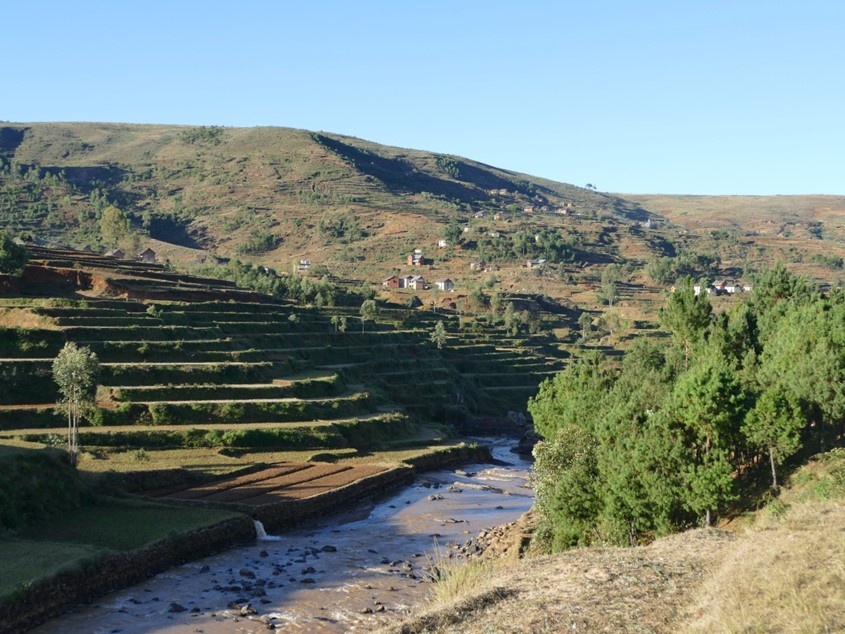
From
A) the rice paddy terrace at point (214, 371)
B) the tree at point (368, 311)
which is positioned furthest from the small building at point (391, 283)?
the rice paddy terrace at point (214, 371)

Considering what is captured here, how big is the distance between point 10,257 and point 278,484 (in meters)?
44.4

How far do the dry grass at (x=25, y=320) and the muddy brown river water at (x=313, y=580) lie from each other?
33.3 metres

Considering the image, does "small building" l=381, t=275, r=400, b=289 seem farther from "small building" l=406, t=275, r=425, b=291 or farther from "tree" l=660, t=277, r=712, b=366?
"tree" l=660, t=277, r=712, b=366

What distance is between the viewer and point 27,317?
7569 cm

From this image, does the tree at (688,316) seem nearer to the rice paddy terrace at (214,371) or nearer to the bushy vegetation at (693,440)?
the bushy vegetation at (693,440)

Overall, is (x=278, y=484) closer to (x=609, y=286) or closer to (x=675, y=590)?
(x=675, y=590)

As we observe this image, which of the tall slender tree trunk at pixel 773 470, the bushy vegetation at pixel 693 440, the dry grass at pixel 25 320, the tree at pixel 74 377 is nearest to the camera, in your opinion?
the tall slender tree trunk at pixel 773 470

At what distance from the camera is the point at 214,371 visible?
7638 centimetres

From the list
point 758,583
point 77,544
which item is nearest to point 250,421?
point 77,544

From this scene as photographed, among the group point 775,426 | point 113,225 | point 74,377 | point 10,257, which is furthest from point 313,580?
point 113,225

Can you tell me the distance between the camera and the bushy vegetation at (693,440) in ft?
128

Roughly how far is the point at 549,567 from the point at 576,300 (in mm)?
157611

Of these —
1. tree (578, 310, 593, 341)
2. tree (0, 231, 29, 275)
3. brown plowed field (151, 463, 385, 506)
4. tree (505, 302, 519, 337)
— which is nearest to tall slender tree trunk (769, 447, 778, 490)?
brown plowed field (151, 463, 385, 506)

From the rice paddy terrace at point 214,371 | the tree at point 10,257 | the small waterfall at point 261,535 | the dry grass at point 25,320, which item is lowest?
the small waterfall at point 261,535
